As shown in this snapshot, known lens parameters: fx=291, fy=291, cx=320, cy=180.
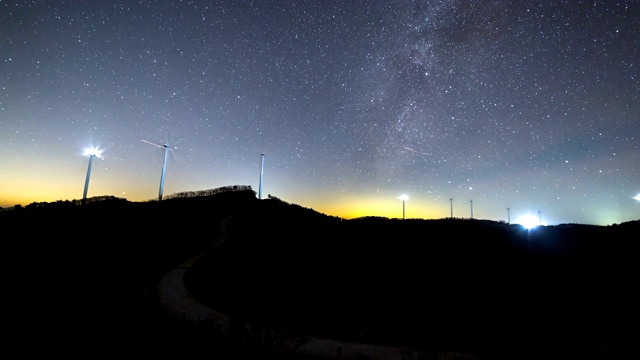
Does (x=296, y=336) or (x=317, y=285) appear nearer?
(x=296, y=336)

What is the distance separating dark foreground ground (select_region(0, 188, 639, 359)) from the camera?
9.34m

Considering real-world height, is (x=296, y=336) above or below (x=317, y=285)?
below

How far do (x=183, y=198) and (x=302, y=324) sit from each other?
33139 millimetres

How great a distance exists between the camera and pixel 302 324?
1125 centimetres

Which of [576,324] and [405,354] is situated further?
[576,324]

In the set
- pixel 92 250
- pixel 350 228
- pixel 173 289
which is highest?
pixel 350 228

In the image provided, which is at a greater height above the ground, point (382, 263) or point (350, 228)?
point (350, 228)

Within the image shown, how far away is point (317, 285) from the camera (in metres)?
15.9

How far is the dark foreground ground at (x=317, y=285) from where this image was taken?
368 inches

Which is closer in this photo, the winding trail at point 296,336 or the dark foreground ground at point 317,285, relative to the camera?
the winding trail at point 296,336

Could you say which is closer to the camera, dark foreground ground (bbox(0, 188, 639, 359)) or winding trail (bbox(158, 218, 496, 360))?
winding trail (bbox(158, 218, 496, 360))

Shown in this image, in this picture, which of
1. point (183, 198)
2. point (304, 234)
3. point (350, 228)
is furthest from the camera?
point (183, 198)

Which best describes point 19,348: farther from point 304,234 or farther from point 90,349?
point 304,234

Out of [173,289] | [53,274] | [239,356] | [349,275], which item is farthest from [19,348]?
[349,275]
